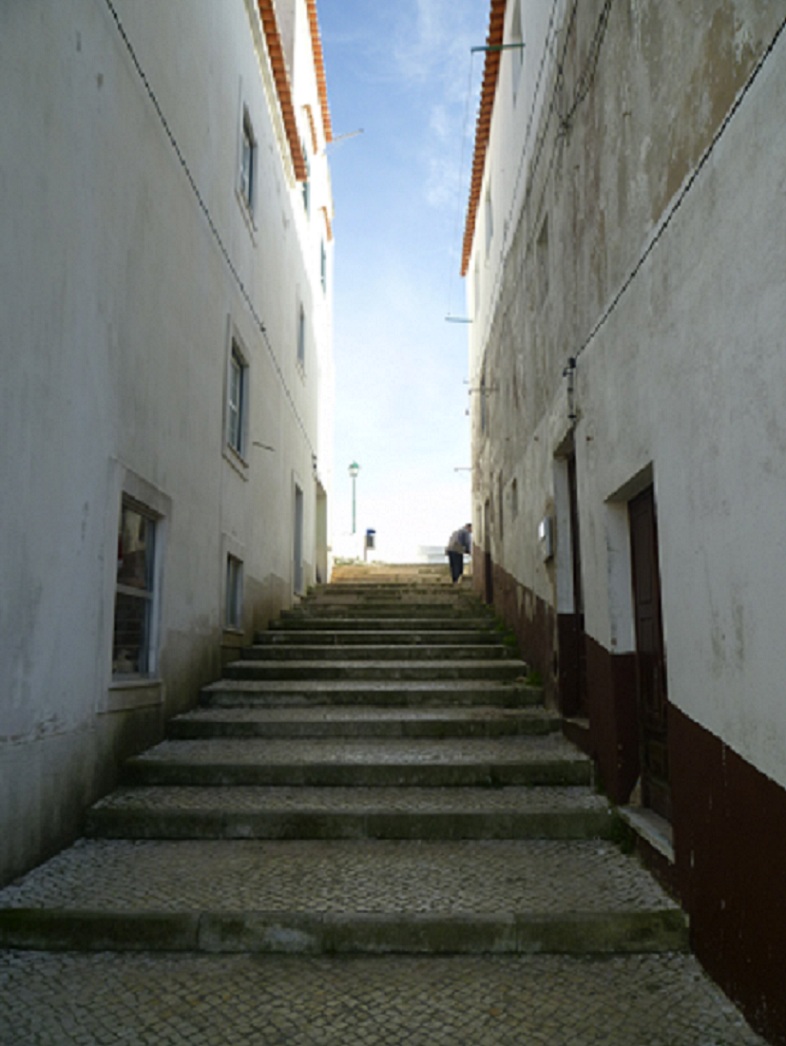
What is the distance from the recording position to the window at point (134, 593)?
519cm

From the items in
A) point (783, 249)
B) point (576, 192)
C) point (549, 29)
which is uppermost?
point (549, 29)

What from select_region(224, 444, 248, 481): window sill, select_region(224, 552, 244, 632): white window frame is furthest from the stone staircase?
select_region(224, 444, 248, 481): window sill

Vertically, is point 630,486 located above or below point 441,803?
above

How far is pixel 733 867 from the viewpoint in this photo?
2.89 metres

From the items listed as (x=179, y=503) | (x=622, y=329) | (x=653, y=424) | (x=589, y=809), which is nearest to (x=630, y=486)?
(x=653, y=424)

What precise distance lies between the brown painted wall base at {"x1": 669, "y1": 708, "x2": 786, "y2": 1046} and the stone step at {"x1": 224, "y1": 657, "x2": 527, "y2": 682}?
400 centimetres

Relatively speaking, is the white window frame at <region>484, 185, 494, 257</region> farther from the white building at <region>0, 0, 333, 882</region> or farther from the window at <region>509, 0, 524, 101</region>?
the white building at <region>0, 0, 333, 882</region>

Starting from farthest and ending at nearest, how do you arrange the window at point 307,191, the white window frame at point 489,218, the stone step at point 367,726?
the window at point 307,191 → the white window frame at point 489,218 → the stone step at point 367,726

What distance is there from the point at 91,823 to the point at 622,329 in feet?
13.5

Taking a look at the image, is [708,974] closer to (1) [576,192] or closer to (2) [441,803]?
(2) [441,803]

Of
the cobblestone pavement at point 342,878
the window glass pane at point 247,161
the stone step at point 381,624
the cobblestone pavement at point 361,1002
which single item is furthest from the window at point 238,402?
the cobblestone pavement at point 361,1002

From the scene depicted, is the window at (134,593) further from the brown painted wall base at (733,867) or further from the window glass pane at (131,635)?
the brown painted wall base at (733,867)

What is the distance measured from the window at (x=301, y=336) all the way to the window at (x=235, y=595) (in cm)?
535

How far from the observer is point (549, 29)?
6.33 metres
